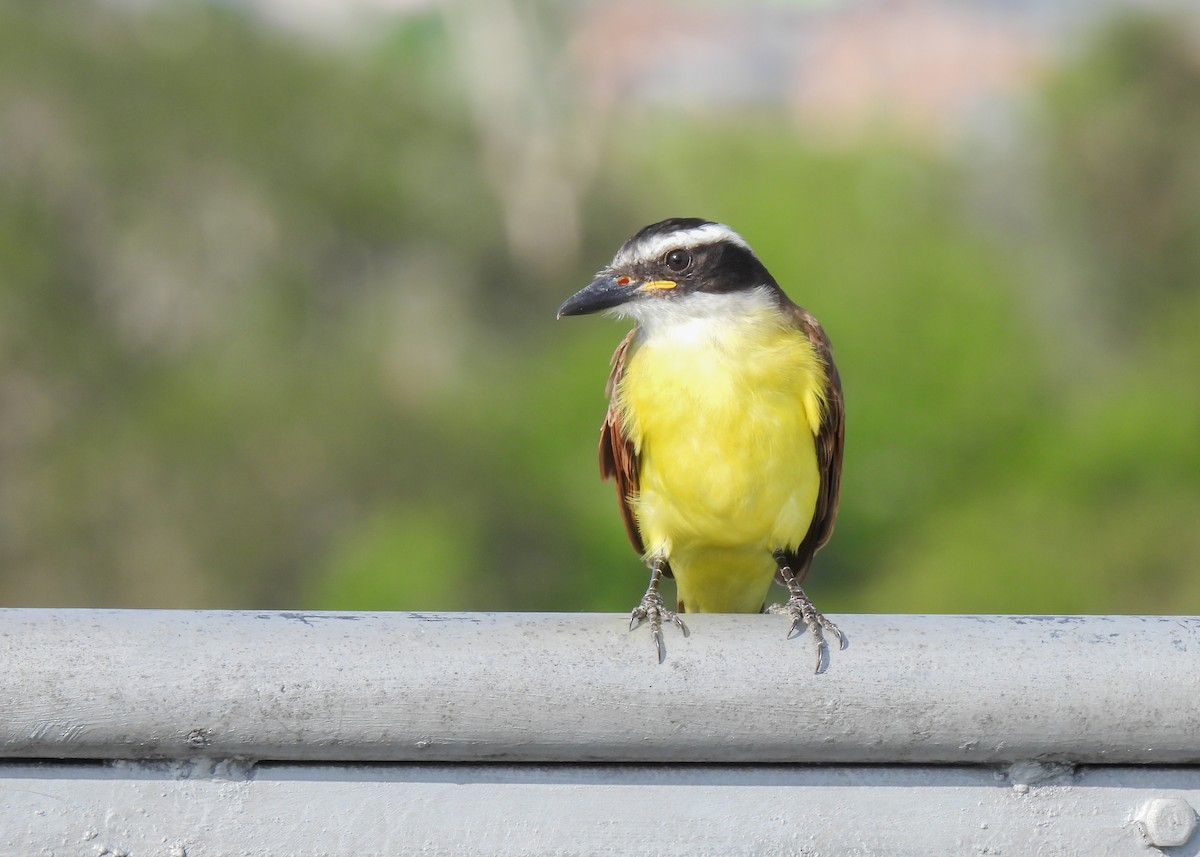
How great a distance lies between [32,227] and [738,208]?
11.0 m

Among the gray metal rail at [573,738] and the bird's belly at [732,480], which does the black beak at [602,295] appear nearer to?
the bird's belly at [732,480]

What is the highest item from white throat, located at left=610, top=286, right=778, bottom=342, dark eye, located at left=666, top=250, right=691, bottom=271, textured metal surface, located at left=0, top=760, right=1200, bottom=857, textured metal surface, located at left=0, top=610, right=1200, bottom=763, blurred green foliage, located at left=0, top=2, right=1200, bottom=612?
dark eye, located at left=666, top=250, right=691, bottom=271

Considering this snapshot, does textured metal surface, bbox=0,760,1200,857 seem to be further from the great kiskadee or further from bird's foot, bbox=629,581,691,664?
the great kiskadee

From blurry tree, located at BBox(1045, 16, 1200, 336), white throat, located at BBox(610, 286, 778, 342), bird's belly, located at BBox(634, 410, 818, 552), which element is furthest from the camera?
blurry tree, located at BBox(1045, 16, 1200, 336)

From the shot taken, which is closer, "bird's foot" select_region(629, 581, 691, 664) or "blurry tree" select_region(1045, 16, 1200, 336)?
"bird's foot" select_region(629, 581, 691, 664)

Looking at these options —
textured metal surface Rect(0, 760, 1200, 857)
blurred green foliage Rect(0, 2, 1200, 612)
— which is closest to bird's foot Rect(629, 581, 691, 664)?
textured metal surface Rect(0, 760, 1200, 857)

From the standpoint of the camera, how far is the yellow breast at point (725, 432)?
361 cm

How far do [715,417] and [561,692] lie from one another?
1.56 metres

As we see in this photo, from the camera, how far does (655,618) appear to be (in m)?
2.54

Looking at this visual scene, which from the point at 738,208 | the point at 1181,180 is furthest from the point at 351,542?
the point at 1181,180

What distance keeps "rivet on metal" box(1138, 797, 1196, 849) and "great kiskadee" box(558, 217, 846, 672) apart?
4.09 feet

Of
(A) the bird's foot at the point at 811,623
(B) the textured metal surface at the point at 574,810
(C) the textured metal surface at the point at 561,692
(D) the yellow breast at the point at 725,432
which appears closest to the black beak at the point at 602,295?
(D) the yellow breast at the point at 725,432

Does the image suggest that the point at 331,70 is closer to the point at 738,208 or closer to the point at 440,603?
the point at 738,208

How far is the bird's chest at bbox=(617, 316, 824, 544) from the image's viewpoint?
3604mm
